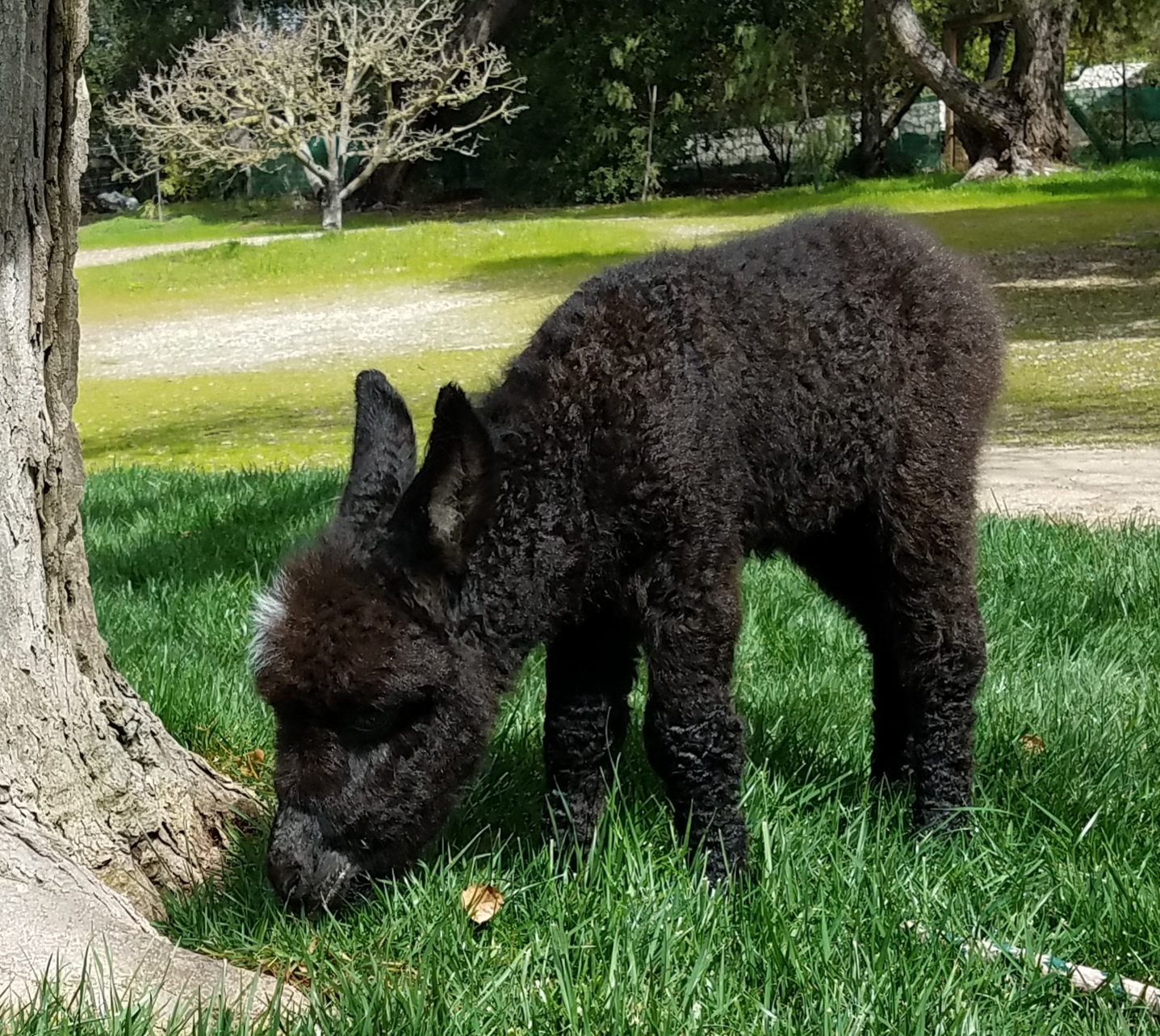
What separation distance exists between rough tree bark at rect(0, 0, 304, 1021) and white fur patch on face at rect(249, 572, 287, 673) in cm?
58

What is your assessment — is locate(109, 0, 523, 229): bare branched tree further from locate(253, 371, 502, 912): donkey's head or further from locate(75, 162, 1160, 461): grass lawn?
locate(253, 371, 502, 912): donkey's head

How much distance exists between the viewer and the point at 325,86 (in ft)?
109

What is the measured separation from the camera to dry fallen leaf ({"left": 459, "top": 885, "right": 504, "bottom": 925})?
11.5 ft

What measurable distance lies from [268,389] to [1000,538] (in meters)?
11.3

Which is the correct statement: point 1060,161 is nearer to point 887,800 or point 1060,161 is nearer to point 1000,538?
point 1000,538

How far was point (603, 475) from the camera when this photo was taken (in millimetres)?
3666

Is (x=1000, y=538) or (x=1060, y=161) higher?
(x=1060, y=161)

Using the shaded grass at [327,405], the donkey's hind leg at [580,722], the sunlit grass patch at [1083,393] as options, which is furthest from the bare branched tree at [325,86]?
the donkey's hind leg at [580,722]

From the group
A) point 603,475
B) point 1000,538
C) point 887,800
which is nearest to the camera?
point 603,475

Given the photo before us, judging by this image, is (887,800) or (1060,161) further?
(1060,161)

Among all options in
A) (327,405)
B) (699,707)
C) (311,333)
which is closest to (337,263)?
(311,333)

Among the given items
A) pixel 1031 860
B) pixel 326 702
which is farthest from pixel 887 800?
pixel 326 702

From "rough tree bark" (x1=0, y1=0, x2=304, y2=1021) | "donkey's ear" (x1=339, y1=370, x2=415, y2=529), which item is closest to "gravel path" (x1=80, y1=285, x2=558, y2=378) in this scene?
"donkey's ear" (x1=339, y1=370, x2=415, y2=529)

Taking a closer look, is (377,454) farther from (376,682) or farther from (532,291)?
(532,291)
